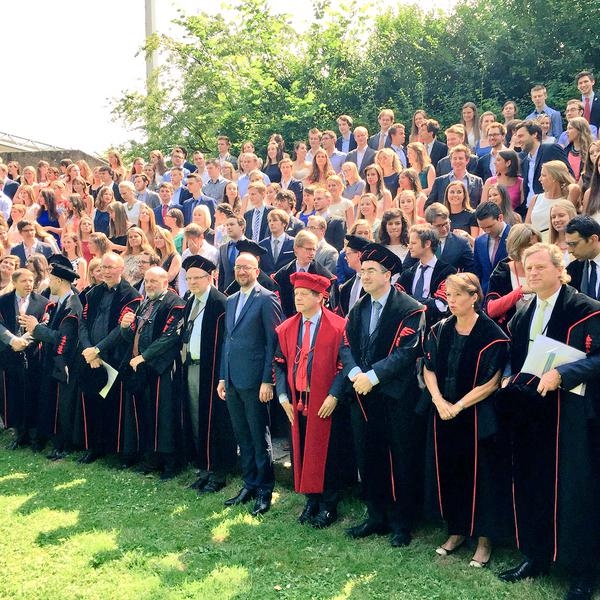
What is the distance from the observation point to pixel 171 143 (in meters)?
23.1

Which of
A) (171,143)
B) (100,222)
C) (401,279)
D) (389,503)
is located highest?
(171,143)

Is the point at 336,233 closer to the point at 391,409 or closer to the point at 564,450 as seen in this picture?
the point at 391,409

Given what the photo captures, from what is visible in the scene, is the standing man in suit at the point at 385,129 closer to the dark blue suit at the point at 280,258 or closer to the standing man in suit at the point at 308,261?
the dark blue suit at the point at 280,258

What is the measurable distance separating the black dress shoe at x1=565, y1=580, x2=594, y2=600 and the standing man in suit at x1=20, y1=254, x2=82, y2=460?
576cm

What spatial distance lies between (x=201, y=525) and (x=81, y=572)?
1.12 m

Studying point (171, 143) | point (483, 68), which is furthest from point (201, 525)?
point (171, 143)

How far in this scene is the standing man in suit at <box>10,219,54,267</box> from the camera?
35.4 feet

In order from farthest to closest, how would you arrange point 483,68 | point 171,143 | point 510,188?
Answer: point 171,143 < point 483,68 < point 510,188

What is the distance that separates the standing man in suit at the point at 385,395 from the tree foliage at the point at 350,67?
36.4 ft

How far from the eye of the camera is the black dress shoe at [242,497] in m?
7.07

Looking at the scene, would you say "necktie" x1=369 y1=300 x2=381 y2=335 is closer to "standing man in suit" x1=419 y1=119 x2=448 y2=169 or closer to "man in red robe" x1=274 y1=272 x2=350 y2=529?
"man in red robe" x1=274 y1=272 x2=350 y2=529

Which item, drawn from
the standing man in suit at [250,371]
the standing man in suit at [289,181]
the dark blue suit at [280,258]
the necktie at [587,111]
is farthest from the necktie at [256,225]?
the necktie at [587,111]

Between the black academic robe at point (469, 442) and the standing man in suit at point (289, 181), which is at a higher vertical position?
the standing man in suit at point (289, 181)

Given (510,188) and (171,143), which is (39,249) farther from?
(171,143)
